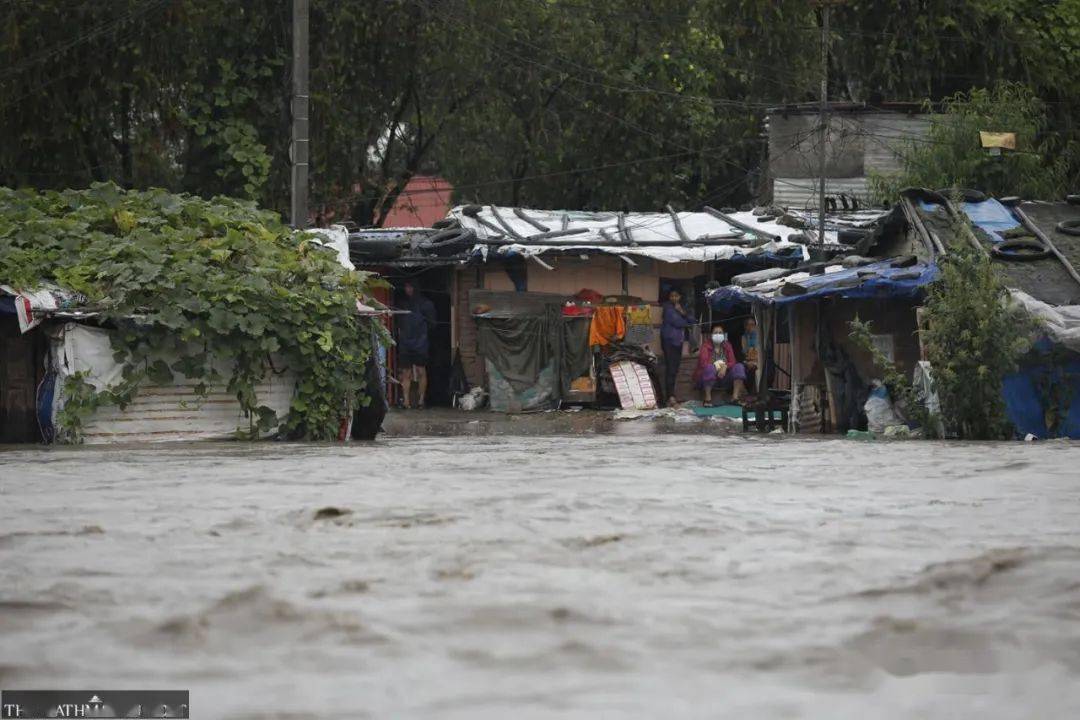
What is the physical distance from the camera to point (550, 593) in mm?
6613

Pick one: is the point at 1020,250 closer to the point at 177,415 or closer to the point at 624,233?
the point at 624,233

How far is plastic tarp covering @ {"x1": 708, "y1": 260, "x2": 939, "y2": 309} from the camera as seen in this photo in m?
17.7

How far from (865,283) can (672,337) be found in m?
7.22

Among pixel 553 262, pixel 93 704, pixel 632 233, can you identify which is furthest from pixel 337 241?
pixel 93 704

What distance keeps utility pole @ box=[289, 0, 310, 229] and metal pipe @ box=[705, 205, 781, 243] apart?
27.4 feet

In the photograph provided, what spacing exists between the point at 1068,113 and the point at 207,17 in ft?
57.9

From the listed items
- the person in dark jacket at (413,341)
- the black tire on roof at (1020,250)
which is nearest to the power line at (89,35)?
the person in dark jacket at (413,341)

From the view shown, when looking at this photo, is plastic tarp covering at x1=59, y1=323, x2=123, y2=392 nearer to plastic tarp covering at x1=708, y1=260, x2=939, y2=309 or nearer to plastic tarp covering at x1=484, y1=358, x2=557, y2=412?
plastic tarp covering at x1=708, y1=260, x2=939, y2=309

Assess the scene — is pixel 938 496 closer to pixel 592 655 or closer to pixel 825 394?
pixel 592 655

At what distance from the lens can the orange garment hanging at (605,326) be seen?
979 inches

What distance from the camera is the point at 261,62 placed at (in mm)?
27062

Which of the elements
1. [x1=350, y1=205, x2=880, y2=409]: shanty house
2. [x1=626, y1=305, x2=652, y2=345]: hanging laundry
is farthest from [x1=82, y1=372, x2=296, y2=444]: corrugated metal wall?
[x1=626, y1=305, x2=652, y2=345]: hanging laundry

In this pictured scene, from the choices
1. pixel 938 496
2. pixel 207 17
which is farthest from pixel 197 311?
pixel 207 17

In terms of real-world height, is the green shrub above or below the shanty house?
below
